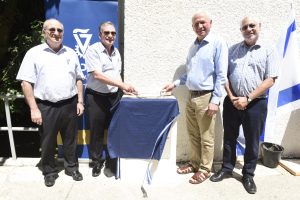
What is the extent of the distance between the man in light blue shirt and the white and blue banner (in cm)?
117

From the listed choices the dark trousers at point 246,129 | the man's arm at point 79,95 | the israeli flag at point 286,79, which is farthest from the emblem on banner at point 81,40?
the israeli flag at point 286,79

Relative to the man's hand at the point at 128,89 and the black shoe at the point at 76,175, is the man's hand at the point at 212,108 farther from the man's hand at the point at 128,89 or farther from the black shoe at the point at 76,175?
the black shoe at the point at 76,175

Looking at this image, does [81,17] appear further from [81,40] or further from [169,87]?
[169,87]

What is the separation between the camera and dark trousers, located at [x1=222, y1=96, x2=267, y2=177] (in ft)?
13.0

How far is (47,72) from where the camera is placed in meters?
3.84

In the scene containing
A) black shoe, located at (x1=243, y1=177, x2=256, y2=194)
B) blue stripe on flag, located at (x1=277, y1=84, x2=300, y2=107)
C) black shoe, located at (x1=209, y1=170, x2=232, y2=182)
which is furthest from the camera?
blue stripe on flag, located at (x1=277, y1=84, x2=300, y2=107)

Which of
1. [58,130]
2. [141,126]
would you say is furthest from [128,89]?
[58,130]

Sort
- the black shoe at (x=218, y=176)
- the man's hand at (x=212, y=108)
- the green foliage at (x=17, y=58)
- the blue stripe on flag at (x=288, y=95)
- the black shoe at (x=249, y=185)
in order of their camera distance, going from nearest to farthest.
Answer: the man's hand at (x=212, y=108), the black shoe at (x=249, y=185), the black shoe at (x=218, y=176), the blue stripe on flag at (x=288, y=95), the green foliage at (x=17, y=58)

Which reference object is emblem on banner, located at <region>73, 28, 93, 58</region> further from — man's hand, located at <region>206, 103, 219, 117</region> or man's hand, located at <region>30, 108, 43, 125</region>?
man's hand, located at <region>206, 103, 219, 117</region>

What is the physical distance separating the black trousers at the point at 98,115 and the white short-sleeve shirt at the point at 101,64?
81mm

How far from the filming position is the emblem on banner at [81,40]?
4441mm

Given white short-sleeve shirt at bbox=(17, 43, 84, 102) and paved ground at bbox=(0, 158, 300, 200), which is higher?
white short-sleeve shirt at bbox=(17, 43, 84, 102)

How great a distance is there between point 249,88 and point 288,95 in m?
0.99

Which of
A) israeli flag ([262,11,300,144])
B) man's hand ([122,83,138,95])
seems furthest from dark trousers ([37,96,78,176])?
israeli flag ([262,11,300,144])
